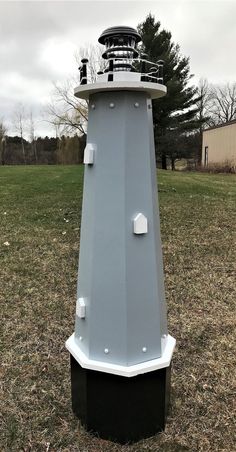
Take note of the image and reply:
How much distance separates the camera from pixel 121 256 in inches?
69.7

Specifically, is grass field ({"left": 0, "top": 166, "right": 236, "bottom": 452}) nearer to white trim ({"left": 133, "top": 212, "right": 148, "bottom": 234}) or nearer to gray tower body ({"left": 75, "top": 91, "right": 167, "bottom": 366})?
gray tower body ({"left": 75, "top": 91, "right": 167, "bottom": 366})

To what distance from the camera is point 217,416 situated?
2145 mm

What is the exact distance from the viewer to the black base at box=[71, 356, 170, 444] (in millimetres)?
1863

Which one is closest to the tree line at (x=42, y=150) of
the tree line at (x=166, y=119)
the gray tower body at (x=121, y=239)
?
the tree line at (x=166, y=119)

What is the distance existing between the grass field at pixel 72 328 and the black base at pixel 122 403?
6 cm

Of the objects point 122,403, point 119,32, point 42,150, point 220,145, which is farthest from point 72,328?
point 42,150

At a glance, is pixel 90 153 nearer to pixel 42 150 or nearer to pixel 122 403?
pixel 122 403

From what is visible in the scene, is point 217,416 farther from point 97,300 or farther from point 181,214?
point 181,214

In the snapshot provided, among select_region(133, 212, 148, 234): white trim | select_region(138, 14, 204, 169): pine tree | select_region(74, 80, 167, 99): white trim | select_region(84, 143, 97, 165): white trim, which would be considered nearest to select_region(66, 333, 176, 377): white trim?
select_region(133, 212, 148, 234): white trim

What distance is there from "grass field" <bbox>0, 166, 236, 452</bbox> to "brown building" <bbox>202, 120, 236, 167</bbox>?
16366 millimetres

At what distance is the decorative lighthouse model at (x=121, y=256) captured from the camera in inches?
67.7

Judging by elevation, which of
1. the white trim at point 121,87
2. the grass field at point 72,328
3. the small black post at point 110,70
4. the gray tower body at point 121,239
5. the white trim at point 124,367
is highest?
the small black post at point 110,70

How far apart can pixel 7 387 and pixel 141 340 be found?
3.25 feet

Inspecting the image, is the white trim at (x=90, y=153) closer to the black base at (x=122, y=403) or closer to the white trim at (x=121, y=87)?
the white trim at (x=121, y=87)
